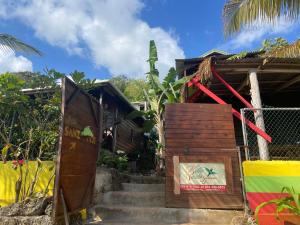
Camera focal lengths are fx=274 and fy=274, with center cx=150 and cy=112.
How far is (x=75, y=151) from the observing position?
4.76m

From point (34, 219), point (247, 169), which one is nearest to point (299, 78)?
point (247, 169)

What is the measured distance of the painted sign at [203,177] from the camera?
18.9 feet

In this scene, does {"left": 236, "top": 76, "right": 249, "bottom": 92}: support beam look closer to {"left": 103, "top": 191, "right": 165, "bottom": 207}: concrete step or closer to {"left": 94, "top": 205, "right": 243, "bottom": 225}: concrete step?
{"left": 94, "top": 205, "right": 243, "bottom": 225}: concrete step

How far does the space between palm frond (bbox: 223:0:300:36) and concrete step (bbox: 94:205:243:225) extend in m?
4.44

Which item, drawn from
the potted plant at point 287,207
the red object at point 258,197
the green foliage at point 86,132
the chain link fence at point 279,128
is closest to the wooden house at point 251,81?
the chain link fence at point 279,128

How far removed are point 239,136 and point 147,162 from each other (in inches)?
198

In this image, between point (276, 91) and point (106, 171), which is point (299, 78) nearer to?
point (276, 91)

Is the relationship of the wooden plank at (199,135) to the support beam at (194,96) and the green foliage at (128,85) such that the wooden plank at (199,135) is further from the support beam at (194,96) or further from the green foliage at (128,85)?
the green foliage at (128,85)

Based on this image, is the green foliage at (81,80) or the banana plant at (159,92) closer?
the green foliage at (81,80)

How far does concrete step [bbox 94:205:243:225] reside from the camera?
17.6 feet

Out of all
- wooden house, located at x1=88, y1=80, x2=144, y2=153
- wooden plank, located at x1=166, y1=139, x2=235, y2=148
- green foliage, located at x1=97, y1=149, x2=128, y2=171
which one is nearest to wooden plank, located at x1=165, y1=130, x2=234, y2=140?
wooden plank, located at x1=166, y1=139, x2=235, y2=148

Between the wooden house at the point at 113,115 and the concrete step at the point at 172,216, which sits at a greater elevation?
the wooden house at the point at 113,115

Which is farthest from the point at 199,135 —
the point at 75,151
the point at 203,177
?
the point at 75,151

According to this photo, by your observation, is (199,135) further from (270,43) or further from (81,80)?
(270,43)
